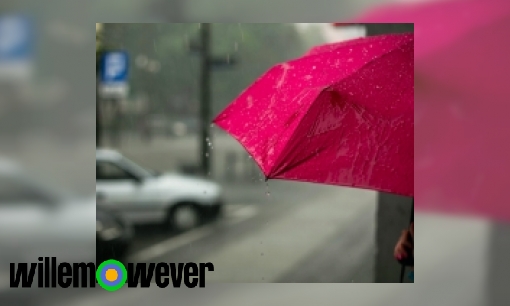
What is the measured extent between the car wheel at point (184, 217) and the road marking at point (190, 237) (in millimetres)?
43

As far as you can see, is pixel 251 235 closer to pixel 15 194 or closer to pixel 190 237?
pixel 190 237

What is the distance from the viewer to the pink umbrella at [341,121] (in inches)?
108

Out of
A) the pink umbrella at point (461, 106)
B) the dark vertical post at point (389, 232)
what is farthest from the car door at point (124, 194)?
the pink umbrella at point (461, 106)

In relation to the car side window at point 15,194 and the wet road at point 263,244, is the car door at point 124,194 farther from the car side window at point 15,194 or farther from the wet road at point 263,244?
the car side window at point 15,194

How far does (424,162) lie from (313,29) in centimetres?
108

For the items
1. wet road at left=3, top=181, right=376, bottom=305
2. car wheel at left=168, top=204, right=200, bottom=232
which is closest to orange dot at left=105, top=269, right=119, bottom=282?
wet road at left=3, top=181, right=376, bottom=305

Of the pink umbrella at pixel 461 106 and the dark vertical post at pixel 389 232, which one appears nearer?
the pink umbrella at pixel 461 106

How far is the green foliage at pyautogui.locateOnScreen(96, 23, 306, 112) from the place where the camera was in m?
4.16

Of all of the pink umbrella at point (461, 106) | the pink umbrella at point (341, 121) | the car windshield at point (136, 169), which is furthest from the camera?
the car windshield at point (136, 169)

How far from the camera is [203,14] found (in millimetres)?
4156

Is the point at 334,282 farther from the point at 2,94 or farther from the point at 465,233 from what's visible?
the point at 2,94

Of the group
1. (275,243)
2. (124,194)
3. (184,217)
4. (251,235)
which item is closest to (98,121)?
(124,194)

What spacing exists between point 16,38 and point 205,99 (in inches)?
50.2

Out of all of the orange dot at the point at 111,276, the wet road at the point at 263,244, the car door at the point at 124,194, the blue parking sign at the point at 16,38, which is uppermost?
the blue parking sign at the point at 16,38
